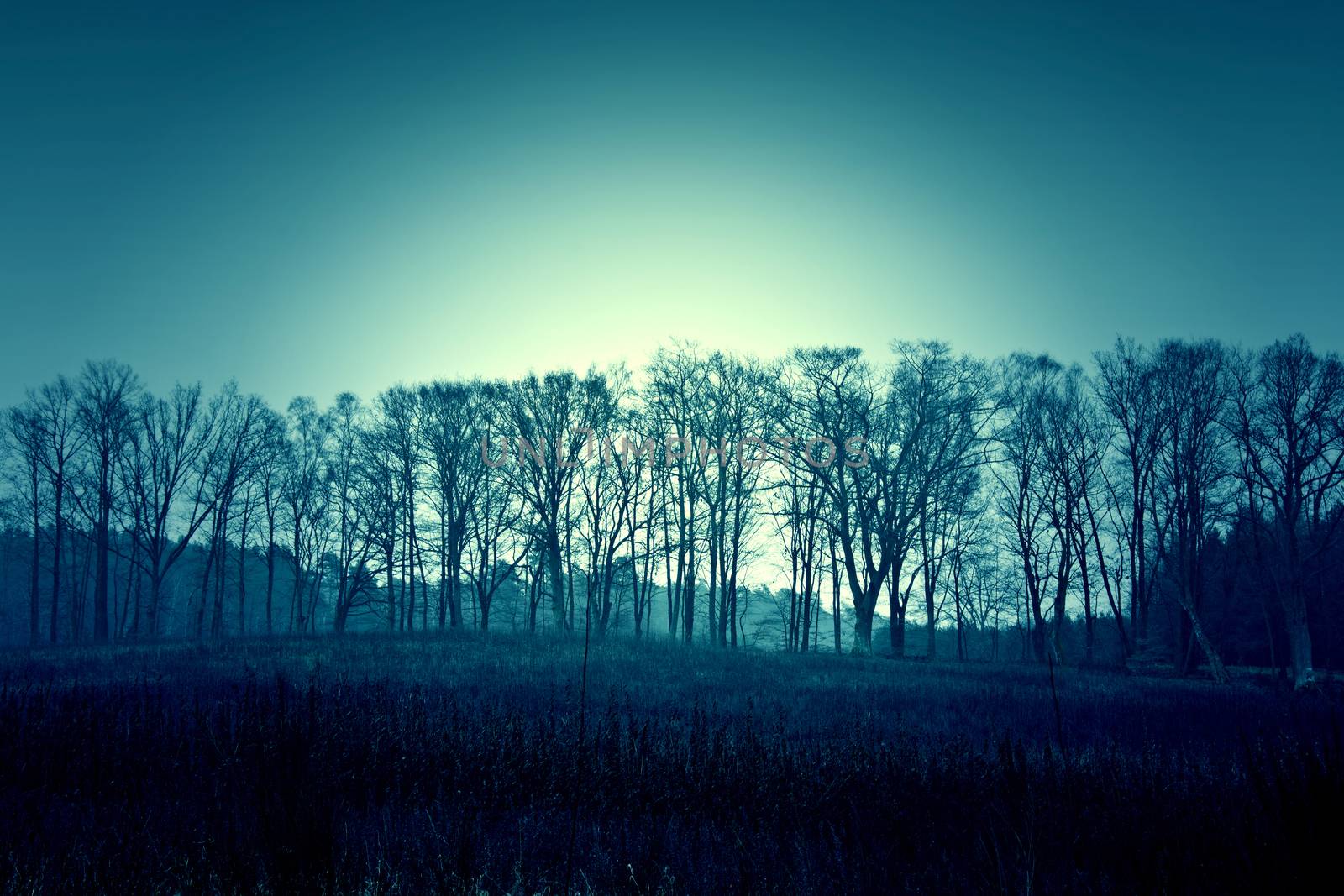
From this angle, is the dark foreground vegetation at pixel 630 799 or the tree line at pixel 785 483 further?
the tree line at pixel 785 483

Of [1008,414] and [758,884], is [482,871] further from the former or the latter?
[1008,414]

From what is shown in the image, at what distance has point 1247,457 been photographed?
2062 centimetres

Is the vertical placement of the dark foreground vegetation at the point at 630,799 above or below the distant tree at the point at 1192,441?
below

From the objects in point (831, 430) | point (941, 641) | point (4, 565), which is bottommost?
point (941, 641)

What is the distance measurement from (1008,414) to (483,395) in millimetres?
21529

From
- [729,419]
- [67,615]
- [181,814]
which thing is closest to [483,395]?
[729,419]

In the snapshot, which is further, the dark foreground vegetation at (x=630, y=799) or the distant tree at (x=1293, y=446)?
the distant tree at (x=1293, y=446)

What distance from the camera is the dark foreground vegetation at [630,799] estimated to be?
3350 mm

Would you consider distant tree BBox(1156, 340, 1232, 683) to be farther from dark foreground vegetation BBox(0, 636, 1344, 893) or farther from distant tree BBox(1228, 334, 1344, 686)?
dark foreground vegetation BBox(0, 636, 1344, 893)

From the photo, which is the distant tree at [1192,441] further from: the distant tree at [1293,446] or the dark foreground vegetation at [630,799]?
the dark foreground vegetation at [630,799]

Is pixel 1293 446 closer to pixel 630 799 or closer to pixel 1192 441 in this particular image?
pixel 1192 441

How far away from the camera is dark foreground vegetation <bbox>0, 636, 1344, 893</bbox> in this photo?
3.35 meters

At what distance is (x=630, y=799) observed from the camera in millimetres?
5809

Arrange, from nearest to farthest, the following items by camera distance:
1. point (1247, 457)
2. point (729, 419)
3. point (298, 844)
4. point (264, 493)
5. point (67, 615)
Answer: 1. point (298, 844)
2. point (1247, 457)
3. point (729, 419)
4. point (264, 493)
5. point (67, 615)
